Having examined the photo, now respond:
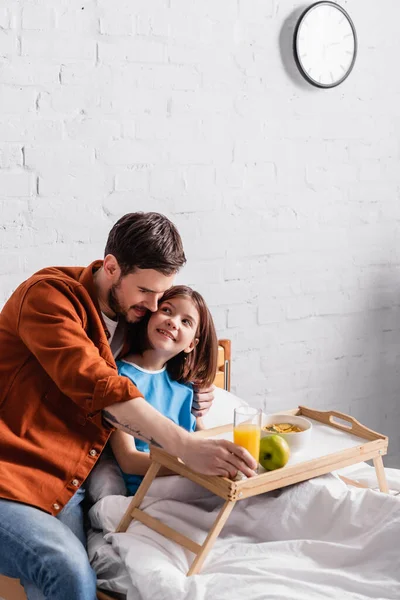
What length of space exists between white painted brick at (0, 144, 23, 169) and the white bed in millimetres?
1027

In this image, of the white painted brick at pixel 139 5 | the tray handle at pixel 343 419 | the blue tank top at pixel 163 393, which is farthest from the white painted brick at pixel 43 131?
the tray handle at pixel 343 419

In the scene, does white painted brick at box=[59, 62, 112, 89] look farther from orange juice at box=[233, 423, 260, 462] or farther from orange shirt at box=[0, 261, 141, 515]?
orange juice at box=[233, 423, 260, 462]

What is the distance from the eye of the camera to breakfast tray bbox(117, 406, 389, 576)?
152 cm

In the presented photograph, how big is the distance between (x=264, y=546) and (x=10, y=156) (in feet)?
4.34

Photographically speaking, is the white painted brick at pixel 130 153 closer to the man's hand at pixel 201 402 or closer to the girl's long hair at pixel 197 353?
the girl's long hair at pixel 197 353

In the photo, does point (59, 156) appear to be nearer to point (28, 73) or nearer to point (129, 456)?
point (28, 73)

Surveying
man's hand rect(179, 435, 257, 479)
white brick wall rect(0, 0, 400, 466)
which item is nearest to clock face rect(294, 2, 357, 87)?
white brick wall rect(0, 0, 400, 466)

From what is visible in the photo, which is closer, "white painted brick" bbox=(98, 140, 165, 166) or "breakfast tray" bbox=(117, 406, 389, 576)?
"breakfast tray" bbox=(117, 406, 389, 576)

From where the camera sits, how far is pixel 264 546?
5.26 ft

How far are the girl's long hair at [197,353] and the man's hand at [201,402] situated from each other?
17 mm

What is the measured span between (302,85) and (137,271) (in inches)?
53.4

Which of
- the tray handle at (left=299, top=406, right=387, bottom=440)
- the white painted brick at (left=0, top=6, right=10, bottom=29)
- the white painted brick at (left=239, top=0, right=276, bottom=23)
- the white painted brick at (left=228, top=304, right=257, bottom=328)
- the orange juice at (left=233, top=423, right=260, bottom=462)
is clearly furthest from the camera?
the white painted brick at (left=228, top=304, right=257, bottom=328)

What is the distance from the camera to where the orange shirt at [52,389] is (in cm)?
166

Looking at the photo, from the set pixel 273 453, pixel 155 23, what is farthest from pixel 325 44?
pixel 273 453
